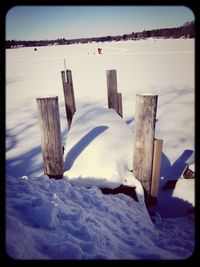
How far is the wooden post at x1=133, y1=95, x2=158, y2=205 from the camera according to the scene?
10.8ft

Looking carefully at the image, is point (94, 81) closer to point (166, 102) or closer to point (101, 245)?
point (166, 102)

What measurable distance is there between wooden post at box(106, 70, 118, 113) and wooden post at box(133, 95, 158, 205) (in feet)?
9.01

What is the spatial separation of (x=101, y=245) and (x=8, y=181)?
4.91 feet

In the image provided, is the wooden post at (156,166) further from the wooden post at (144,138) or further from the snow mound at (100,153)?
the snow mound at (100,153)

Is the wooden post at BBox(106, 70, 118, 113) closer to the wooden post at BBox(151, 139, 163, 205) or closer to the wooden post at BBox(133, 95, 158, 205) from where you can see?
the wooden post at BBox(133, 95, 158, 205)

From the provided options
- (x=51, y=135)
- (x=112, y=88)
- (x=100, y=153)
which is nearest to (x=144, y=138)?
(x=100, y=153)

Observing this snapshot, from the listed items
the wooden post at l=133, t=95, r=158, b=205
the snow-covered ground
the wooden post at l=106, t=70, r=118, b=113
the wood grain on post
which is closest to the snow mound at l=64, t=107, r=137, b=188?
the snow-covered ground

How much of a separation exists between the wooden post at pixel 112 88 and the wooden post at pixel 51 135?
8.99 feet

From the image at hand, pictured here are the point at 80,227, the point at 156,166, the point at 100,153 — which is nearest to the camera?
the point at 80,227

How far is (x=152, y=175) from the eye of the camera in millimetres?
3518

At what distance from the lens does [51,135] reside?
3566mm

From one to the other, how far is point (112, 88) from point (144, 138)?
2.93 meters

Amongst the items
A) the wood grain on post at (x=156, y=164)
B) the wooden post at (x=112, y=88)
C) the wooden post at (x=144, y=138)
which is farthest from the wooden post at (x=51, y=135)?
the wooden post at (x=112, y=88)

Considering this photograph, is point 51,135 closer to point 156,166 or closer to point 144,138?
point 144,138
